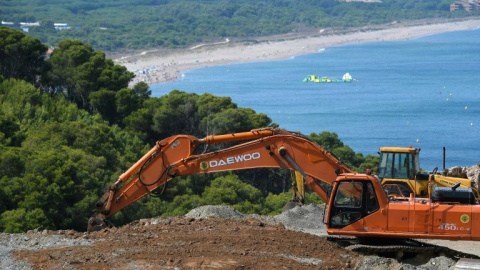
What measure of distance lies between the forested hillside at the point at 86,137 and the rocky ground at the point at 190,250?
9695mm

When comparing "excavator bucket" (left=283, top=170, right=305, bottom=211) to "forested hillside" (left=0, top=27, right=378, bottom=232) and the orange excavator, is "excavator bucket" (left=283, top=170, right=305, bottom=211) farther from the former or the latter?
"forested hillside" (left=0, top=27, right=378, bottom=232)

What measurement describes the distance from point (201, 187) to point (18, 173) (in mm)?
10709

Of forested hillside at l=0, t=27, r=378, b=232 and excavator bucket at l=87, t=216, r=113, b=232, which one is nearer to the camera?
excavator bucket at l=87, t=216, r=113, b=232

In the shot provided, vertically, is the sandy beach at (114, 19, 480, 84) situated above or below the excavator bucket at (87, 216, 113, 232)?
below

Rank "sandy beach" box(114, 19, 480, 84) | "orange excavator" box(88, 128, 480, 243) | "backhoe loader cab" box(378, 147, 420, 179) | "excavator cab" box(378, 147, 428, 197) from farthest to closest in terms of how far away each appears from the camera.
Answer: "sandy beach" box(114, 19, 480, 84) < "backhoe loader cab" box(378, 147, 420, 179) < "excavator cab" box(378, 147, 428, 197) < "orange excavator" box(88, 128, 480, 243)

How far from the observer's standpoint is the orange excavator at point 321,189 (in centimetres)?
2016

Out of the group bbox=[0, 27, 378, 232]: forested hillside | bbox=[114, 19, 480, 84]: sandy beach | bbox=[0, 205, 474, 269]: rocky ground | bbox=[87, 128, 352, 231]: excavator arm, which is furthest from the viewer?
bbox=[114, 19, 480, 84]: sandy beach

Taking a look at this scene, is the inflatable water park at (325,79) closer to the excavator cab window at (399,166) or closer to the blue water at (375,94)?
the blue water at (375,94)

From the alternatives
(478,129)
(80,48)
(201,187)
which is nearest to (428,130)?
(478,129)

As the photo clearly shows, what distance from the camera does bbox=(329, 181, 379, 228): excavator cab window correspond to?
67.1ft

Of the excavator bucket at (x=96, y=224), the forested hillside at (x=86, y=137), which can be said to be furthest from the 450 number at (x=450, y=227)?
the forested hillside at (x=86, y=137)

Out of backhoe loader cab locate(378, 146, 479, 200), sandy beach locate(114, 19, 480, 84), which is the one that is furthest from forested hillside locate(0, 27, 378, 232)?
sandy beach locate(114, 19, 480, 84)

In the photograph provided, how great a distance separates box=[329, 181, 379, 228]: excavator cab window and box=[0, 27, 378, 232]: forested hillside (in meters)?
12.5

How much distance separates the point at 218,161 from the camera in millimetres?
22266
